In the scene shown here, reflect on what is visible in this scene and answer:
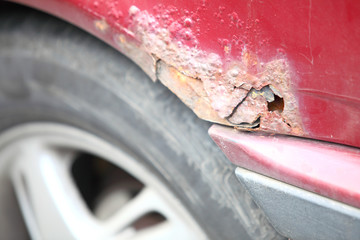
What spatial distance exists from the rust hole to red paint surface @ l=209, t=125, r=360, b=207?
65mm

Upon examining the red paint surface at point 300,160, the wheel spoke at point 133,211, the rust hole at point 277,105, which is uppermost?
the wheel spoke at point 133,211

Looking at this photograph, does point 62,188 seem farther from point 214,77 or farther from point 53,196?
point 214,77

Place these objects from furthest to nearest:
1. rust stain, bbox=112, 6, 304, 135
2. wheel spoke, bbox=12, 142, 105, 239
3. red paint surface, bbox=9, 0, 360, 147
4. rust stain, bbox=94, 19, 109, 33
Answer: wheel spoke, bbox=12, 142, 105, 239 → rust stain, bbox=94, 19, 109, 33 → rust stain, bbox=112, 6, 304, 135 → red paint surface, bbox=9, 0, 360, 147

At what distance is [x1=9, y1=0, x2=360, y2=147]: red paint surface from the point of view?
60 cm

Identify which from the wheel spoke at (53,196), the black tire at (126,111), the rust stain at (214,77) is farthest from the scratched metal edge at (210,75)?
the wheel spoke at (53,196)

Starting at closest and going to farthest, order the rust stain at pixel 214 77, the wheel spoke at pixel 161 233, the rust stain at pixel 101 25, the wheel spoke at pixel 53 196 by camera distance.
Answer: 1. the rust stain at pixel 214 77
2. the rust stain at pixel 101 25
3. the wheel spoke at pixel 161 233
4. the wheel spoke at pixel 53 196

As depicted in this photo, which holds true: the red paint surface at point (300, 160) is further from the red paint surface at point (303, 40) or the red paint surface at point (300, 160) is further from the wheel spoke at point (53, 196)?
the wheel spoke at point (53, 196)

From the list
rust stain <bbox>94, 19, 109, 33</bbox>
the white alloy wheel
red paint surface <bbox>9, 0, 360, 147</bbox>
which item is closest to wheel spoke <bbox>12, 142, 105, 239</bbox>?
the white alloy wheel

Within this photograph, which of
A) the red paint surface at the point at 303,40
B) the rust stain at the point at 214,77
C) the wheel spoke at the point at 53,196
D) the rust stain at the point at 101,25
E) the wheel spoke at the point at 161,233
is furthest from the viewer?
the wheel spoke at the point at 53,196

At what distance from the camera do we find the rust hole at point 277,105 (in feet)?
2.40

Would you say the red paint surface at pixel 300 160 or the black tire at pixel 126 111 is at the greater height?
the black tire at pixel 126 111

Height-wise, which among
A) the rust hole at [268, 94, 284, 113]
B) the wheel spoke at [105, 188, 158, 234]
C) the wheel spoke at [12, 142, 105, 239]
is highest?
the wheel spoke at [12, 142, 105, 239]

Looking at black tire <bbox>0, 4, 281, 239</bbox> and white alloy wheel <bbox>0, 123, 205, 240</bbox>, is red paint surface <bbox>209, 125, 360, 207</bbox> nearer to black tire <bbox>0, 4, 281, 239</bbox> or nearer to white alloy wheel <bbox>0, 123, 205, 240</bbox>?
black tire <bbox>0, 4, 281, 239</bbox>

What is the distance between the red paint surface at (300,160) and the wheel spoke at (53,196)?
0.59m
